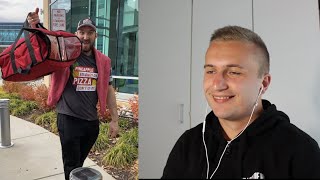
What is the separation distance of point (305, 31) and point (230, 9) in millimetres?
488

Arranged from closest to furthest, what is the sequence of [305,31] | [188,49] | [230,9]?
[305,31] < [230,9] < [188,49]

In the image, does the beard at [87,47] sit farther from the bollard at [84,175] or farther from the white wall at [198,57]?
the bollard at [84,175]

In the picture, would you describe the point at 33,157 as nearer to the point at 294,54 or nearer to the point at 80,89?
the point at 80,89

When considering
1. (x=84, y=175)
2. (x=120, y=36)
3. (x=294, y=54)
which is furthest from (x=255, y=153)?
(x=120, y=36)

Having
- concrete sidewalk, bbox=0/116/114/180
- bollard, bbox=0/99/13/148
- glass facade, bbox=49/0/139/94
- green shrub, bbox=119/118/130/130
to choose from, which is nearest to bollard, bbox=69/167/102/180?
concrete sidewalk, bbox=0/116/114/180

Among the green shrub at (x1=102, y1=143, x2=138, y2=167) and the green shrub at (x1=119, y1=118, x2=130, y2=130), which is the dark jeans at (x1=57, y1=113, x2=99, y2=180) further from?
the green shrub at (x1=119, y1=118, x2=130, y2=130)

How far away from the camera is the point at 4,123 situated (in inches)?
168

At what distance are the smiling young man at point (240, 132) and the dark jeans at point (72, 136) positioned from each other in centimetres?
178

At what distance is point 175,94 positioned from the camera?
2.37 meters

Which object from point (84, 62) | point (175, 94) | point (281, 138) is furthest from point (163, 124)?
point (281, 138)

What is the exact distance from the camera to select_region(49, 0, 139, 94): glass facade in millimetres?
5102

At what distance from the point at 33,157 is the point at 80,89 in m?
2.09

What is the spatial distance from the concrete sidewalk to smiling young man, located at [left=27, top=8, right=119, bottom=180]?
1257 mm

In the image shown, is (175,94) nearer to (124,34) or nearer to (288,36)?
(288,36)
